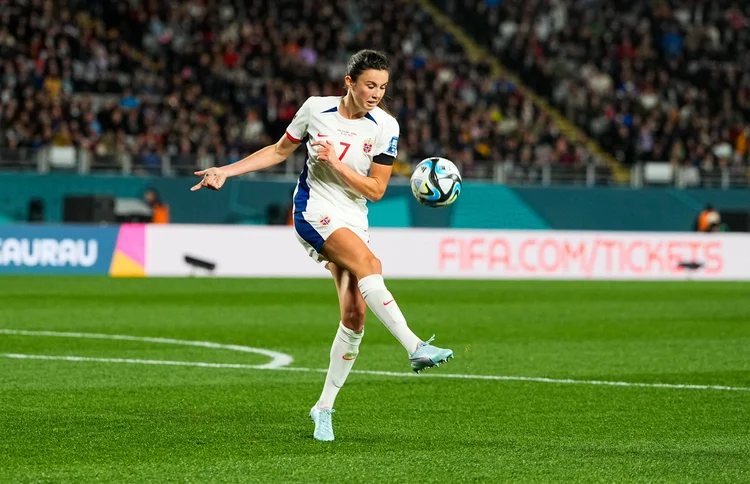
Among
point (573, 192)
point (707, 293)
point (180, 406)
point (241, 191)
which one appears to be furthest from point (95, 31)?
point (180, 406)

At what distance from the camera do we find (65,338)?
12898 mm

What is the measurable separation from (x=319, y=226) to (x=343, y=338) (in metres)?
0.66

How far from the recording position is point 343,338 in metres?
7.34

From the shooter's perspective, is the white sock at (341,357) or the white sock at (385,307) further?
the white sock at (341,357)

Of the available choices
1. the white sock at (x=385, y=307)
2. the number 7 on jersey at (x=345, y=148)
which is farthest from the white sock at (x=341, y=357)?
the number 7 on jersey at (x=345, y=148)

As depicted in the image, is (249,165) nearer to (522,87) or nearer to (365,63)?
(365,63)

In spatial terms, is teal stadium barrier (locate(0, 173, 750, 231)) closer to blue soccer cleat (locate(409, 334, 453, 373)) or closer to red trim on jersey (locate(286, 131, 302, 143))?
red trim on jersey (locate(286, 131, 302, 143))

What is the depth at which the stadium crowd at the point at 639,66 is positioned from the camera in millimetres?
34469

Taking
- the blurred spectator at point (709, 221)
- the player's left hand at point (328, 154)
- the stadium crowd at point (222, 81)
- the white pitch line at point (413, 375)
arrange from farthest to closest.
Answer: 1. the blurred spectator at point (709, 221)
2. the stadium crowd at point (222, 81)
3. the white pitch line at point (413, 375)
4. the player's left hand at point (328, 154)

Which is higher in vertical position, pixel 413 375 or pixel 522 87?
pixel 522 87

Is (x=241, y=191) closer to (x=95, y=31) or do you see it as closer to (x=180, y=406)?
(x=95, y=31)

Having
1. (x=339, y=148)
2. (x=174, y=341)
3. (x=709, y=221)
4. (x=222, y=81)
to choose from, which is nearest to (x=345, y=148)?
(x=339, y=148)

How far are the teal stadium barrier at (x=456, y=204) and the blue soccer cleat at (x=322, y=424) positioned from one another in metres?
22.2

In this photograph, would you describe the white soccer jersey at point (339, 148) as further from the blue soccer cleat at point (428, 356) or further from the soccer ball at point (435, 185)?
the blue soccer cleat at point (428, 356)
